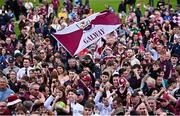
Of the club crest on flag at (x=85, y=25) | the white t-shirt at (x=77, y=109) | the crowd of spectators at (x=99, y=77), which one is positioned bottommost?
the crowd of spectators at (x=99, y=77)

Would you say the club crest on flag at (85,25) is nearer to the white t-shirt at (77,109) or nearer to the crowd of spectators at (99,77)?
the crowd of spectators at (99,77)

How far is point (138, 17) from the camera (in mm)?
27828

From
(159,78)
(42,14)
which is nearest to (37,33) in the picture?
(42,14)

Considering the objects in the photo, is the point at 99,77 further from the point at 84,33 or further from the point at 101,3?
the point at 101,3

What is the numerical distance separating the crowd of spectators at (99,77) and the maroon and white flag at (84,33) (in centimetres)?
40

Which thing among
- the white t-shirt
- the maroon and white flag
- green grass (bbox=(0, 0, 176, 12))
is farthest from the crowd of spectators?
green grass (bbox=(0, 0, 176, 12))

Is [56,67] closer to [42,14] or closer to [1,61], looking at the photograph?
[1,61]

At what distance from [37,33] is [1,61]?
23.1ft

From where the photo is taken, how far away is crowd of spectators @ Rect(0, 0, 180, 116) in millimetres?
11836

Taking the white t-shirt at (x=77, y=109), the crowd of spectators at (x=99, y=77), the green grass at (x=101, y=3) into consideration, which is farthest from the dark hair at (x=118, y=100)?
the green grass at (x=101, y=3)

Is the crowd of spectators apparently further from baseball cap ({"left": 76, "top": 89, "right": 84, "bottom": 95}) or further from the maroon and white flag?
the maroon and white flag

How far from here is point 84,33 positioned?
17453 millimetres

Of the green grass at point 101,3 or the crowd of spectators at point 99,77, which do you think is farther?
the green grass at point 101,3

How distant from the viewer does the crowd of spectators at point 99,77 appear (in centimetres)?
1184
